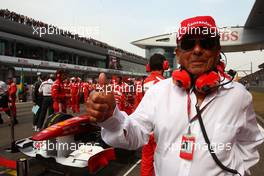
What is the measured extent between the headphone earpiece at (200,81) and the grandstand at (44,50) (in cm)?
1660

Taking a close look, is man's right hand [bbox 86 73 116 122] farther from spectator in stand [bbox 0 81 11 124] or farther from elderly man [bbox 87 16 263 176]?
spectator in stand [bbox 0 81 11 124]

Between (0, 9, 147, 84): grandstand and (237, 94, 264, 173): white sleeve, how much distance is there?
16.7 m

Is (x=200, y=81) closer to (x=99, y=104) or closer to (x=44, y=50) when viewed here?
(x=99, y=104)

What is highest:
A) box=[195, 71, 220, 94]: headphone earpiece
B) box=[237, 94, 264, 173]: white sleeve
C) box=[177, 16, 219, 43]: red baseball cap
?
box=[177, 16, 219, 43]: red baseball cap

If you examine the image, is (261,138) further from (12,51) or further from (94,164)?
(12,51)

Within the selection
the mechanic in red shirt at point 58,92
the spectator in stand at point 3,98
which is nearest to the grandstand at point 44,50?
the spectator in stand at point 3,98

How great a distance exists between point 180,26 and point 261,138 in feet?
2.70

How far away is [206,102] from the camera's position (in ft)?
4.97

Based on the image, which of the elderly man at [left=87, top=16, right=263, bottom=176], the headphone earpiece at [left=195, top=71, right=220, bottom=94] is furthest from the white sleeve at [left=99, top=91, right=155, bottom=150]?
the headphone earpiece at [left=195, top=71, right=220, bottom=94]

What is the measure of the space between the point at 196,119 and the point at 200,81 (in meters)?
0.20

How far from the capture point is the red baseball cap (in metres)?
1.65

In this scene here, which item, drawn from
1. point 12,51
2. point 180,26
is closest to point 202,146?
point 180,26

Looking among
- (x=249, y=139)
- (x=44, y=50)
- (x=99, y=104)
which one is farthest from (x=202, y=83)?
(x=44, y=50)

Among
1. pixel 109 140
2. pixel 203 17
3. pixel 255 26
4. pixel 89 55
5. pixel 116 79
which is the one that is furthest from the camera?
pixel 89 55
